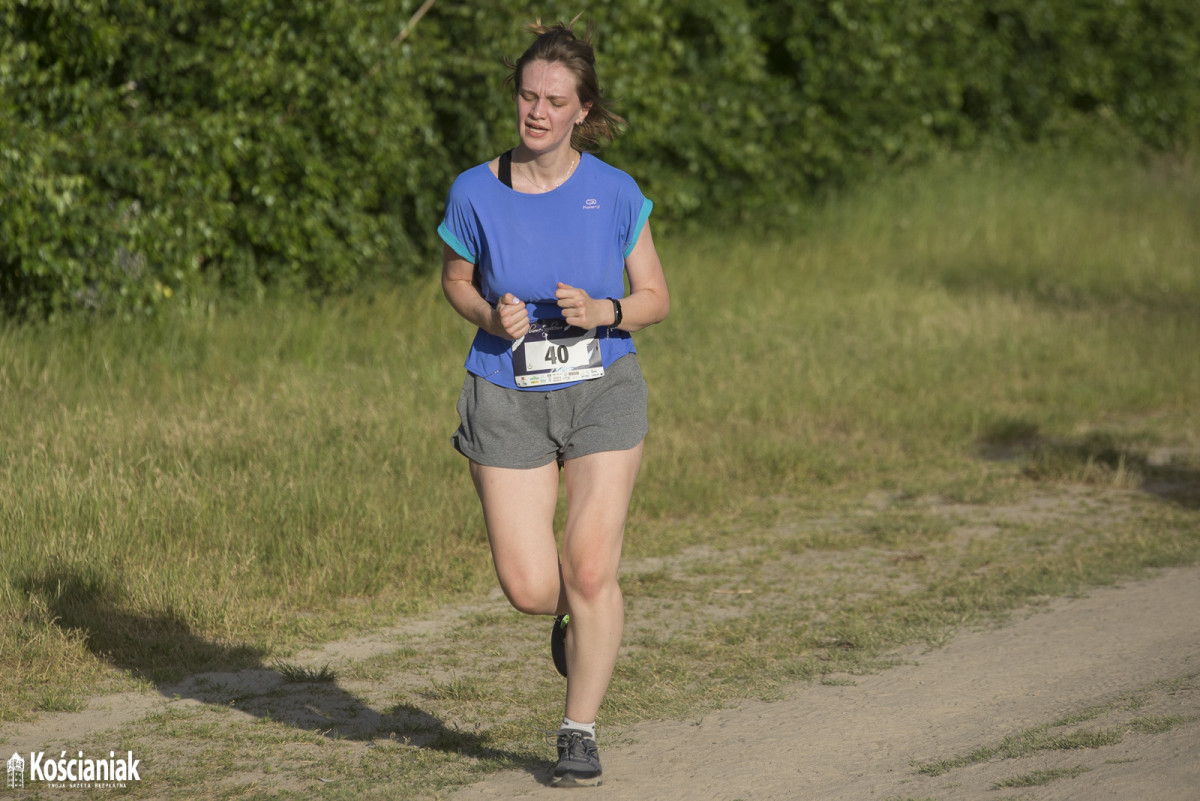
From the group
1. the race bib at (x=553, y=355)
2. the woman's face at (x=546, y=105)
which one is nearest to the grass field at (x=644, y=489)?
the race bib at (x=553, y=355)

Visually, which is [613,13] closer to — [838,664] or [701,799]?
[838,664]

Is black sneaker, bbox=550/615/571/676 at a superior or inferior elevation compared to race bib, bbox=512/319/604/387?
inferior

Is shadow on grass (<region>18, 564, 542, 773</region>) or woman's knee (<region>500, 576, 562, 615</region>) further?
shadow on grass (<region>18, 564, 542, 773</region>)

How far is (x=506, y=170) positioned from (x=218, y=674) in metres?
2.46

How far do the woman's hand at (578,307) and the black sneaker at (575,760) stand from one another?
1.17 metres

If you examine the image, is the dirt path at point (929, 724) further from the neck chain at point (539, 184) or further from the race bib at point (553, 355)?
the neck chain at point (539, 184)

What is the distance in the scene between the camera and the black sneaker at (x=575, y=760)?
3.92 meters

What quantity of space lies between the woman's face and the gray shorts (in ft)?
2.24

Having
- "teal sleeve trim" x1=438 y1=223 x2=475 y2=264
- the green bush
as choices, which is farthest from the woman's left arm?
the green bush

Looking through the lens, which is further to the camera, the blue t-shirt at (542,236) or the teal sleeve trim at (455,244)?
the teal sleeve trim at (455,244)

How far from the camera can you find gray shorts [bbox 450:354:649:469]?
389 centimetres

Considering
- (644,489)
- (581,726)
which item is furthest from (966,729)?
(644,489)

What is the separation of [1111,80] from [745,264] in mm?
8659

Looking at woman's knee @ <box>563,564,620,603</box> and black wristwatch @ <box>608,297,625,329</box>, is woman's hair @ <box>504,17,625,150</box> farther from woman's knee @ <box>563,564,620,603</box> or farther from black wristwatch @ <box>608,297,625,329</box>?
woman's knee @ <box>563,564,620,603</box>
